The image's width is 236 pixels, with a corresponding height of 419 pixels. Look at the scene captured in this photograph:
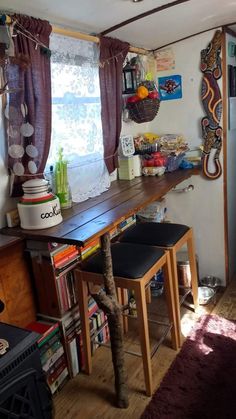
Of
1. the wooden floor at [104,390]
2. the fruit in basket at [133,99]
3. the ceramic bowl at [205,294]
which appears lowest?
the wooden floor at [104,390]

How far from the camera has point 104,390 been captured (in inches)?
72.5

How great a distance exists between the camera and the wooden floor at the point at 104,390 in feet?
5.60

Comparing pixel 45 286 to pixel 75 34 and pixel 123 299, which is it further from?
pixel 75 34

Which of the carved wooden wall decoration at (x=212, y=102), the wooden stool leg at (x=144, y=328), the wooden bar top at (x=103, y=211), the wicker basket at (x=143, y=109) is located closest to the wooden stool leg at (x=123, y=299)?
the wooden stool leg at (x=144, y=328)

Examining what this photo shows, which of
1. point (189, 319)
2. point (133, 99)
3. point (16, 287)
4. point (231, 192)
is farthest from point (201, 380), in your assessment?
point (133, 99)

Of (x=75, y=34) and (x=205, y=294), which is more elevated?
(x=75, y=34)

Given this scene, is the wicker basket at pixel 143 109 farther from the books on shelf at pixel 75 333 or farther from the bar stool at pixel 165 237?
the books on shelf at pixel 75 333

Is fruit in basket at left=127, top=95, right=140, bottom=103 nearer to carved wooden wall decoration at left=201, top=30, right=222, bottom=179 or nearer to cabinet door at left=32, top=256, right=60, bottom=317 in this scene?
carved wooden wall decoration at left=201, top=30, right=222, bottom=179

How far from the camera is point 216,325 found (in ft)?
7.45

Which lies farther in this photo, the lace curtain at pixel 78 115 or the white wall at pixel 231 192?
the white wall at pixel 231 192

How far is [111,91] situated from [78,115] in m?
0.30

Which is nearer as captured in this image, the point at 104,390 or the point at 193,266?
the point at 104,390

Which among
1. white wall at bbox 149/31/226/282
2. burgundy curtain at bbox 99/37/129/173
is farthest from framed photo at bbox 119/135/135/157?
white wall at bbox 149/31/226/282

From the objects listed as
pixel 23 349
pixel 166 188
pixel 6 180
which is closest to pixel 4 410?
pixel 23 349
